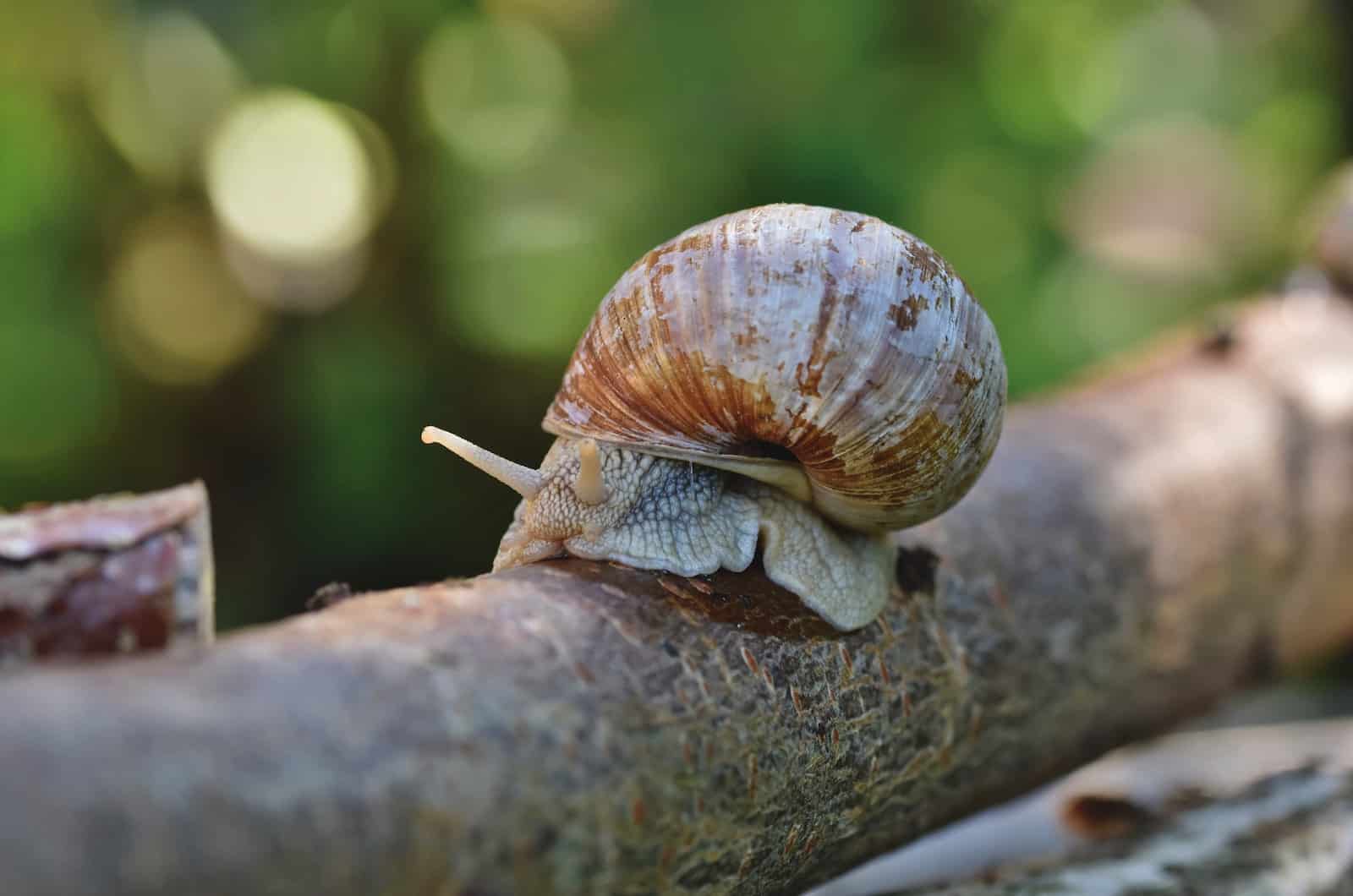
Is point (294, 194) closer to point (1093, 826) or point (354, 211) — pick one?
point (354, 211)

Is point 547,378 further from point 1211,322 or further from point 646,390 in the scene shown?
point 646,390

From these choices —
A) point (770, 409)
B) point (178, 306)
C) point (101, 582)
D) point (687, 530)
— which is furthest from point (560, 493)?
point (178, 306)

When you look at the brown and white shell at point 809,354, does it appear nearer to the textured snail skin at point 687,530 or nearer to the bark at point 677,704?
the textured snail skin at point 687,530

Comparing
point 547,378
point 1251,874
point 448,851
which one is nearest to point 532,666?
point 448,851

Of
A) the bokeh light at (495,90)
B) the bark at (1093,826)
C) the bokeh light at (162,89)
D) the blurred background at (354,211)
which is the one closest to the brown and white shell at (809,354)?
→ the bark at (1093,826)

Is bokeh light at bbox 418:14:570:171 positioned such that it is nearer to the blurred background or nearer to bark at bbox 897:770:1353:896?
the blurred background

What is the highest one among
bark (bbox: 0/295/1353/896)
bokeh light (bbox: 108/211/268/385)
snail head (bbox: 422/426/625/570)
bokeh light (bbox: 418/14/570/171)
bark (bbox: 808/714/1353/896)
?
bokeh light (bbox: 418/14/570/171)

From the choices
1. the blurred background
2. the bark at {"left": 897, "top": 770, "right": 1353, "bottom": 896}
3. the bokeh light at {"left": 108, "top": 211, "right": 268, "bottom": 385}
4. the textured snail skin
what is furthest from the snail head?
the bokeh light at {"left": 108, "top": 211, "right": 268, "bottom": 385}
